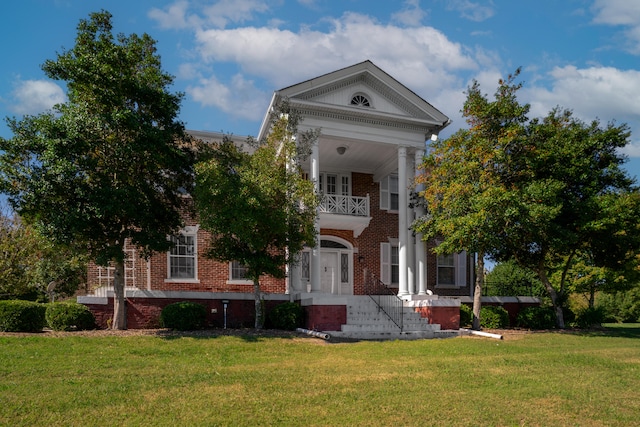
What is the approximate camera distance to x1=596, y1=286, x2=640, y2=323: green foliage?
3431 centimetres

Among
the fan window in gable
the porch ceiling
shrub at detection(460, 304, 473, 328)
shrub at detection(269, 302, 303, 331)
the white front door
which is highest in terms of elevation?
the fan window in gable

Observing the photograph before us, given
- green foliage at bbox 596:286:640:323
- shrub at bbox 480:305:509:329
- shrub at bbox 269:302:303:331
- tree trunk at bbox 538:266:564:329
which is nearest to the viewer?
shrub at bbox 269:302:303:331

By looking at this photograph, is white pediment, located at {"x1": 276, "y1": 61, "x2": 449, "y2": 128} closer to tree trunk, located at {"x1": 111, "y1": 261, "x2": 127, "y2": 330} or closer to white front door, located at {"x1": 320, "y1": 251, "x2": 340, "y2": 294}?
white front door, located at {"x1": 320, "y1": 251, "x2": 340, "y2": 294}

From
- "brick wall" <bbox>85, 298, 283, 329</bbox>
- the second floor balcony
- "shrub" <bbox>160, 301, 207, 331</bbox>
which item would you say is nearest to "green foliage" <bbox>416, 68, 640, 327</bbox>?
the second floor balcony

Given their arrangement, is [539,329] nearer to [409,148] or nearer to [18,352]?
[409,148]

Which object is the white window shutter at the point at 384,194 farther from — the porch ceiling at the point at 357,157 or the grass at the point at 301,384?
the grass at the point at 301,384

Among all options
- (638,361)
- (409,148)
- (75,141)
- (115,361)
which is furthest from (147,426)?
(409,148)

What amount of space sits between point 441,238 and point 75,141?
14.8 metres

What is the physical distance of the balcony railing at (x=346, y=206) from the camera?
2005 centimetres

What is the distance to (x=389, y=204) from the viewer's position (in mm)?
22828

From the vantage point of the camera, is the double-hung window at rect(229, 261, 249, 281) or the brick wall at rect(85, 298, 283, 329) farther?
the double-hung window at rect(229, 261, 249, 281)

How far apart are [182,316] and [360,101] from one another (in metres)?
9.97

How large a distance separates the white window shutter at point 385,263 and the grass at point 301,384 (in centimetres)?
970

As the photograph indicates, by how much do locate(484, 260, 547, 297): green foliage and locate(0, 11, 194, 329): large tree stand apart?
14.2m
